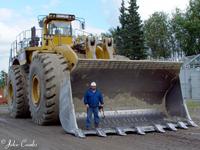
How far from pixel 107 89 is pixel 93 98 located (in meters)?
1.04

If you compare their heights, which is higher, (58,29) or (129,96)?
(58,29)

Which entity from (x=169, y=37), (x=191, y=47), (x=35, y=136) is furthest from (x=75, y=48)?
(x=169, y=37)

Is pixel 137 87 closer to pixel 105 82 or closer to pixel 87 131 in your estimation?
pixel 105 82

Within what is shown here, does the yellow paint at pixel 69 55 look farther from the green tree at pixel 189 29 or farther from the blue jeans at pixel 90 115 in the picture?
the green tree at pixel 189 29

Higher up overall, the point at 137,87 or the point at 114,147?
the point at 137,87

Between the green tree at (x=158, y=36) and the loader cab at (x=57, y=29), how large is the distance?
195ft

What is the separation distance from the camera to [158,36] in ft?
245

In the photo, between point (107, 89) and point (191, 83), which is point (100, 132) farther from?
point (191, 83)

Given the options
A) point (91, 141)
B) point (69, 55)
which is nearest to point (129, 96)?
point (69, 55)

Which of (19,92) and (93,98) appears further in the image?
(19,92)

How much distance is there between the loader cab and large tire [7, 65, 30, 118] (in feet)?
5.10

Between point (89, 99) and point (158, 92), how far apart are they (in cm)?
245

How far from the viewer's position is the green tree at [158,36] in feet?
244

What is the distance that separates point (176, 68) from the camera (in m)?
12.9
